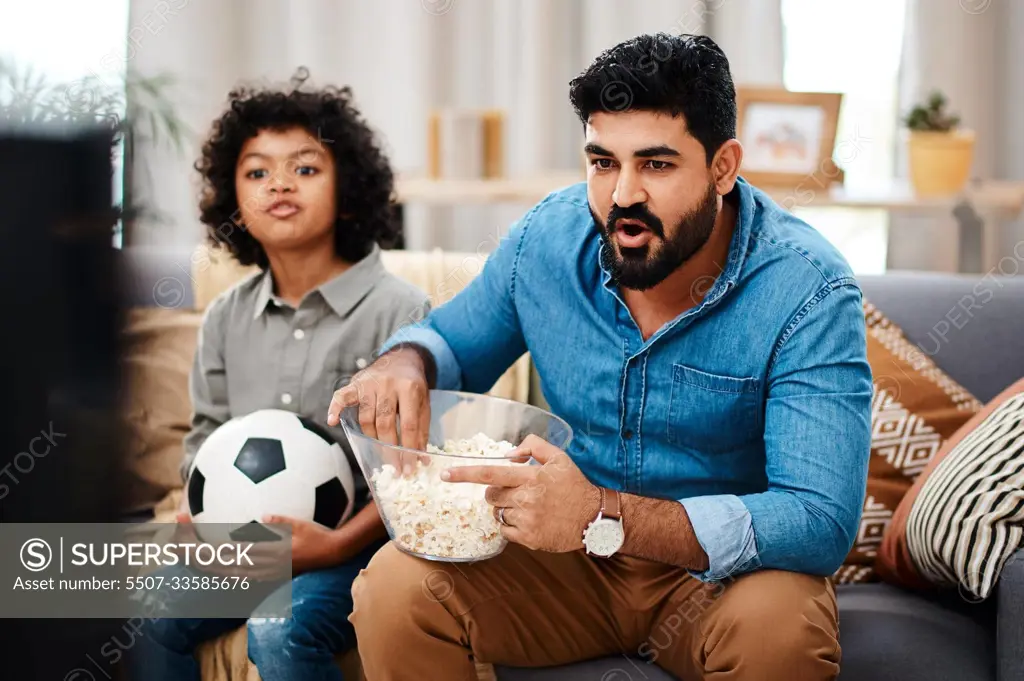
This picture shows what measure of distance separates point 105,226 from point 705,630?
3.12 ft

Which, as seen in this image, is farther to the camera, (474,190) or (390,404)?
(474,190)

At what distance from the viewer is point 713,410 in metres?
1.47

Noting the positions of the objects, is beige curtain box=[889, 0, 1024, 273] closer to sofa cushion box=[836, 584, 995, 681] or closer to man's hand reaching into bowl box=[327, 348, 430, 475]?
sofa cushion box=[836, 584, 995, 681]

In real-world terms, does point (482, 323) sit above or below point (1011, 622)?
above

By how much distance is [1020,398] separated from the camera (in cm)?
162

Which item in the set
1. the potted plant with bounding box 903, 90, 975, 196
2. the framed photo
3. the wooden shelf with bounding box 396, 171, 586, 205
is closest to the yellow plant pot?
the potted plant with bounding box 903, 90, 975, 196

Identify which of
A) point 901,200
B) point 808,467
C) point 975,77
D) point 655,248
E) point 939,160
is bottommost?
point 808,467

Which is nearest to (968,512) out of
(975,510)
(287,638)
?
(975,510)

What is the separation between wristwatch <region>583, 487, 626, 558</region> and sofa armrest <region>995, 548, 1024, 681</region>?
54cm

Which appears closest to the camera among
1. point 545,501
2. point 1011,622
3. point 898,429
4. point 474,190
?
point 545,501

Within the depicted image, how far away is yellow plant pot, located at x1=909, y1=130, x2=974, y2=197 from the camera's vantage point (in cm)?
278

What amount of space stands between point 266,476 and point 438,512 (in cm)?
38

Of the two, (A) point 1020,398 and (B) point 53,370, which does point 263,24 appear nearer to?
(A) point 1020,398

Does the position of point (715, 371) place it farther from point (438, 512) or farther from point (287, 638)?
point (287, 638)
